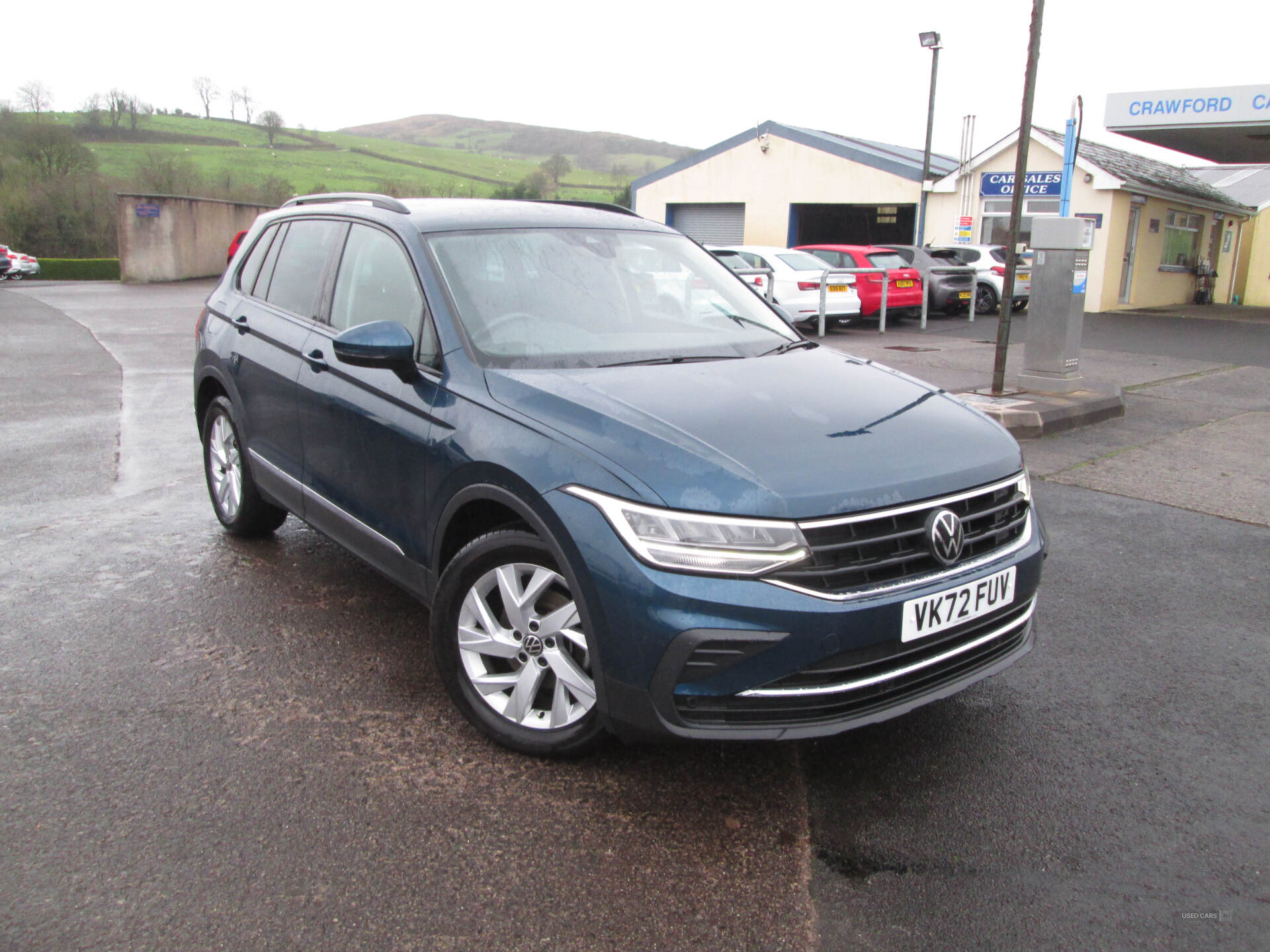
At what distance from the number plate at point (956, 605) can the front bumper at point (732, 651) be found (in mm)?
30

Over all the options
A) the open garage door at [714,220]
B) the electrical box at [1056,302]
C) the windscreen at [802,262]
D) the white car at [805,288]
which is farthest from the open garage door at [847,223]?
the electrical box at [1056,302]

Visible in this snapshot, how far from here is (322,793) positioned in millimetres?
2887

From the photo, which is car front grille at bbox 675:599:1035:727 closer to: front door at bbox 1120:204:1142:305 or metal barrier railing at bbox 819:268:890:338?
metal barrier railing at bbox 819:268:890:338

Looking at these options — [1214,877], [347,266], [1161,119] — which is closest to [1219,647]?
[1214,877]

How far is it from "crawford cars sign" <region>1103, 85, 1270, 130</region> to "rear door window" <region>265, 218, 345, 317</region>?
21.4 m

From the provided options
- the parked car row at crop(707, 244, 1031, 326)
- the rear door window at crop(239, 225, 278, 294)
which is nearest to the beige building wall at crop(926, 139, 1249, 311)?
the parked car row at crop(707, 244, 1031, 326)

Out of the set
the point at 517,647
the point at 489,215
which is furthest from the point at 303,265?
the point at 517,647

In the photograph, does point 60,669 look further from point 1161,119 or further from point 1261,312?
point 1261,312

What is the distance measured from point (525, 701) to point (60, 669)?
1.90 metres

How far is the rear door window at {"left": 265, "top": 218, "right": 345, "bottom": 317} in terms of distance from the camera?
429cm

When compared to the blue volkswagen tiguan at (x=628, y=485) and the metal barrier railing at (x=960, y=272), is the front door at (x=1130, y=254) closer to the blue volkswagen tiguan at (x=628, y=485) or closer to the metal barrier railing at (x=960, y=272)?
the metal barrier railing at (x=960, y=272)

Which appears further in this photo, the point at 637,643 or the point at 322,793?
the point at 322,793

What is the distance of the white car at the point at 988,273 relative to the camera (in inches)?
875

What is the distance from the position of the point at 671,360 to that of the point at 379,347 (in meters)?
1.00
